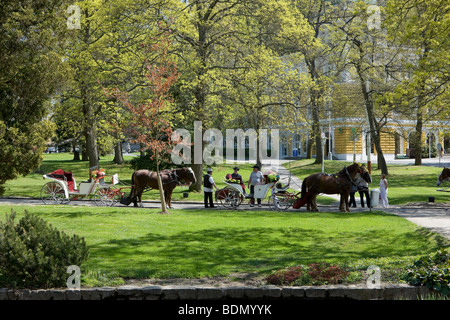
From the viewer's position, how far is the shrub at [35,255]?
31.2 ft

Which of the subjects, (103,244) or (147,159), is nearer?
(103,244)

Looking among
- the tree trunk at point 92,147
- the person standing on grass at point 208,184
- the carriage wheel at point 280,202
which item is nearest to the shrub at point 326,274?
the carriage wheel at point 280,202

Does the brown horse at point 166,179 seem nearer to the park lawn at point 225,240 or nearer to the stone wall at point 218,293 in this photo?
the park lawn at point 225,240

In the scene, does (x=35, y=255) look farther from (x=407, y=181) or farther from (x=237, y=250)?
(x=407, y=181)

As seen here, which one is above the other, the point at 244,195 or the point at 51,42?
the point at 51,42

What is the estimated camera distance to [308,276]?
9875mm

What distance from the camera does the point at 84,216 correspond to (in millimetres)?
17953

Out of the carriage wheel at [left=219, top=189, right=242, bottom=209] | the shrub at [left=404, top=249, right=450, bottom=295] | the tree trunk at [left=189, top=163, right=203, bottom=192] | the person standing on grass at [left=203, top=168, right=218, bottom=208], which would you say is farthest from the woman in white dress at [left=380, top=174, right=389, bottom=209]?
the shrub at [left=404, top=249, right=450, bottom=295]

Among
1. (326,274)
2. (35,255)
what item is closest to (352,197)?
(326,274)
